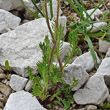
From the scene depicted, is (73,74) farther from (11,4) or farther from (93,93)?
(11,4)

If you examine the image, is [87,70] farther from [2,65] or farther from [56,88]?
[2,65]

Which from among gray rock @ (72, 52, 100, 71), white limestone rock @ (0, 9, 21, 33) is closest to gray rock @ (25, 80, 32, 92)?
gray rock @ (72, 52, 100, 71)

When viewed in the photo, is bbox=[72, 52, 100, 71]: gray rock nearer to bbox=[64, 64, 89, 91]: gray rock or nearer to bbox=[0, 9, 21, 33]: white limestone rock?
bbox=[64, 64, 89, 91]: gray rock

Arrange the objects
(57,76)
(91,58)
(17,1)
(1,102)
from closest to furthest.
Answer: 1. (57,76)
2. (1,102)
3. (91,58)
4. (17,1)

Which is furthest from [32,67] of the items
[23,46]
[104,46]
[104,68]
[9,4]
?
[9,4]

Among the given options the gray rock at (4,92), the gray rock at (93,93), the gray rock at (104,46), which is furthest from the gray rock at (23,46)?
the gray rock at (104,46)

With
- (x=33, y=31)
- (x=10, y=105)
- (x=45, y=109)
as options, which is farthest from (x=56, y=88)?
(x=33, y=31)

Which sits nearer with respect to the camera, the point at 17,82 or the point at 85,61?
the point at 17,82

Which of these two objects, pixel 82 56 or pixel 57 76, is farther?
pixel 82 56
